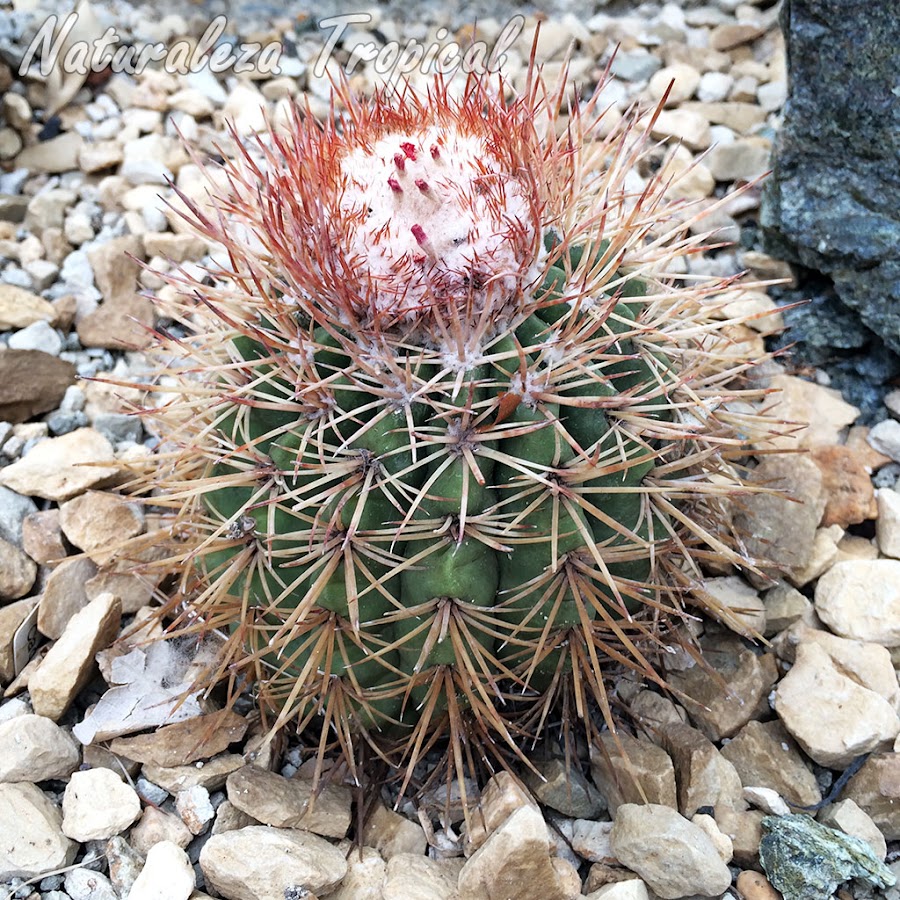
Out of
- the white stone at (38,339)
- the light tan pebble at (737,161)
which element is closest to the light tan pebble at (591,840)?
the white stone at (38,339)

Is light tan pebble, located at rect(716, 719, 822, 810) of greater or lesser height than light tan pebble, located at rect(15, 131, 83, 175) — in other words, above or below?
below

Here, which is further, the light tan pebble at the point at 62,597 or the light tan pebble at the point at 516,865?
the light tan pebble at the point at 62,597

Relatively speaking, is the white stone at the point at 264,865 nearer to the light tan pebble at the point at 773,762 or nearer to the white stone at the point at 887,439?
the light tan pebble at the point at 773,762

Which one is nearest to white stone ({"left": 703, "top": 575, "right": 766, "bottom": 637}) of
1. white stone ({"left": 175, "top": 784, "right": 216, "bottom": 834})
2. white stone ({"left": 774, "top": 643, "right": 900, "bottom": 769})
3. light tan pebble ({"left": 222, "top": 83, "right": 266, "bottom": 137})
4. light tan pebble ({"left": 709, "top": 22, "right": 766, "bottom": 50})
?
white stone ({"left": 774, "top": 643, "right": 900, "bottom": 769})

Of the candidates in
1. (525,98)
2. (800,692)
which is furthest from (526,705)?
(525,98)

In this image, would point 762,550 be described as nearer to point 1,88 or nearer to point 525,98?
point 525,98

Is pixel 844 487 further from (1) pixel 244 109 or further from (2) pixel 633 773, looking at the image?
(1) pixel 244 109

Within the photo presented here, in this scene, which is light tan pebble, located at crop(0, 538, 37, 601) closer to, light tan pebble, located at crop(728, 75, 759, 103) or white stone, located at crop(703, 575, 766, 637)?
white stone, located at crop(703, 575, 766, 637)

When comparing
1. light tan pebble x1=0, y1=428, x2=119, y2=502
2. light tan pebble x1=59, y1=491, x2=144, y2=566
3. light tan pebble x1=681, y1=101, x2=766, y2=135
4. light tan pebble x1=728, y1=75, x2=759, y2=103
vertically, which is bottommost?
light tan pebble x1=59, y1=491, x2=144, y2=566
